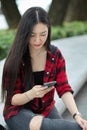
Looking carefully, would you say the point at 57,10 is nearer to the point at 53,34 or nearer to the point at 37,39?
the point at 53,34

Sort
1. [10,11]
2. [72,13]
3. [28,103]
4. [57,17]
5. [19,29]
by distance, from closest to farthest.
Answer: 1. [19,29]
2. [28,103]
3. [10,11]
4. [57,17]
5. [72,13]

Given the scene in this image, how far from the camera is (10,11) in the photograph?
10328 millimetres

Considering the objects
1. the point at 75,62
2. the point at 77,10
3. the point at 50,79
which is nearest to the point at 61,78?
the point at 50,79

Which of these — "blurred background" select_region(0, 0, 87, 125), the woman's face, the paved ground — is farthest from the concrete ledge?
the woman's face

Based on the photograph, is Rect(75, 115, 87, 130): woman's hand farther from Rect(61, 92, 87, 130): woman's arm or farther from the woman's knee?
the woman's knee

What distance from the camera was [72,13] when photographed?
1365 centimetres

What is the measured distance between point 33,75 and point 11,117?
1.25 ft

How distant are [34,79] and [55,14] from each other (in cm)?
822

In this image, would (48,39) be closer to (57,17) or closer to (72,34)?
(72,34)

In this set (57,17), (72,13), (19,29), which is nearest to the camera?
(19,29)

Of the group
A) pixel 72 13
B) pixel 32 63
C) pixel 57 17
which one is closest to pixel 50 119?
pixel 32 63

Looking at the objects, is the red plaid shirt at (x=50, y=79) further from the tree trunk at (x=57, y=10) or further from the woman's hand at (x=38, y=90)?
the tree trunk at (x=57, y=10)

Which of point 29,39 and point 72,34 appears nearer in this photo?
point 29,39

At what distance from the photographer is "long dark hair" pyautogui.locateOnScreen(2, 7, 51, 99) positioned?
3.21 metres
